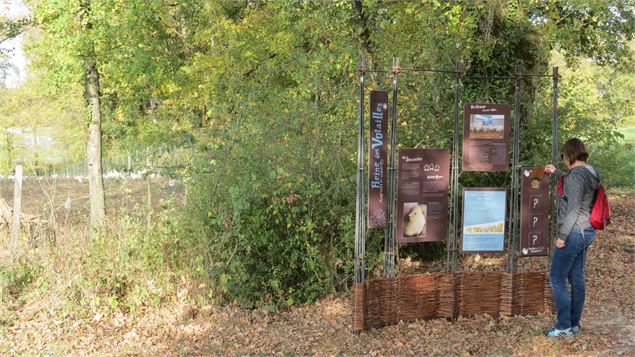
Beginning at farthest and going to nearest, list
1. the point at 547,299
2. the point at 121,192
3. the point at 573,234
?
the point at 121,192 < the point at 547,299 < the point at 573,234

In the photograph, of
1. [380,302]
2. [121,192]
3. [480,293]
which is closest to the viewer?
[380,302]

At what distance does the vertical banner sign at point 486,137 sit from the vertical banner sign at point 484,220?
0.29 metres

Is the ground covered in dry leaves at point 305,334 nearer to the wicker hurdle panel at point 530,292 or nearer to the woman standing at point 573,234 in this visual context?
the wicker hurdle panel at point 530,292

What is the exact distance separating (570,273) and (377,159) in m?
2.16

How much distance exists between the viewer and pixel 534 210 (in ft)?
21.4

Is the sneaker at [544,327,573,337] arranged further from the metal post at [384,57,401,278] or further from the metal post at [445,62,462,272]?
the metal post at [384,57,401,278]

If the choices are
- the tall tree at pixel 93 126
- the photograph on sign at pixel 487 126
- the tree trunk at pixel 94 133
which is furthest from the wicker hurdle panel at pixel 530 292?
the tree trunk at pixel 94 133

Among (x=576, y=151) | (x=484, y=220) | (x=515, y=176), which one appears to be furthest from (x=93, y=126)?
(x=576, y=151)

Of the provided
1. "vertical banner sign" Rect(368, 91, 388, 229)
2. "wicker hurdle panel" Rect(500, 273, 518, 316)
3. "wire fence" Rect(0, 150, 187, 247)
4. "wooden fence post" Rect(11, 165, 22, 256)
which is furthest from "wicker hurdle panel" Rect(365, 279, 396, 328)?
"wooden fence post" Rect(11, 165, 22, 256)

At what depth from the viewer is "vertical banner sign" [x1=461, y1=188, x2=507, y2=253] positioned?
640 centimetres

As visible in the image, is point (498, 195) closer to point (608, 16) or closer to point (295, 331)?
point (295, 331)

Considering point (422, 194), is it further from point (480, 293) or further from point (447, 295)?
point (480, 293)

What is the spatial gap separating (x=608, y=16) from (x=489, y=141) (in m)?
6.48

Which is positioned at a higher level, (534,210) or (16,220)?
(534,210)
